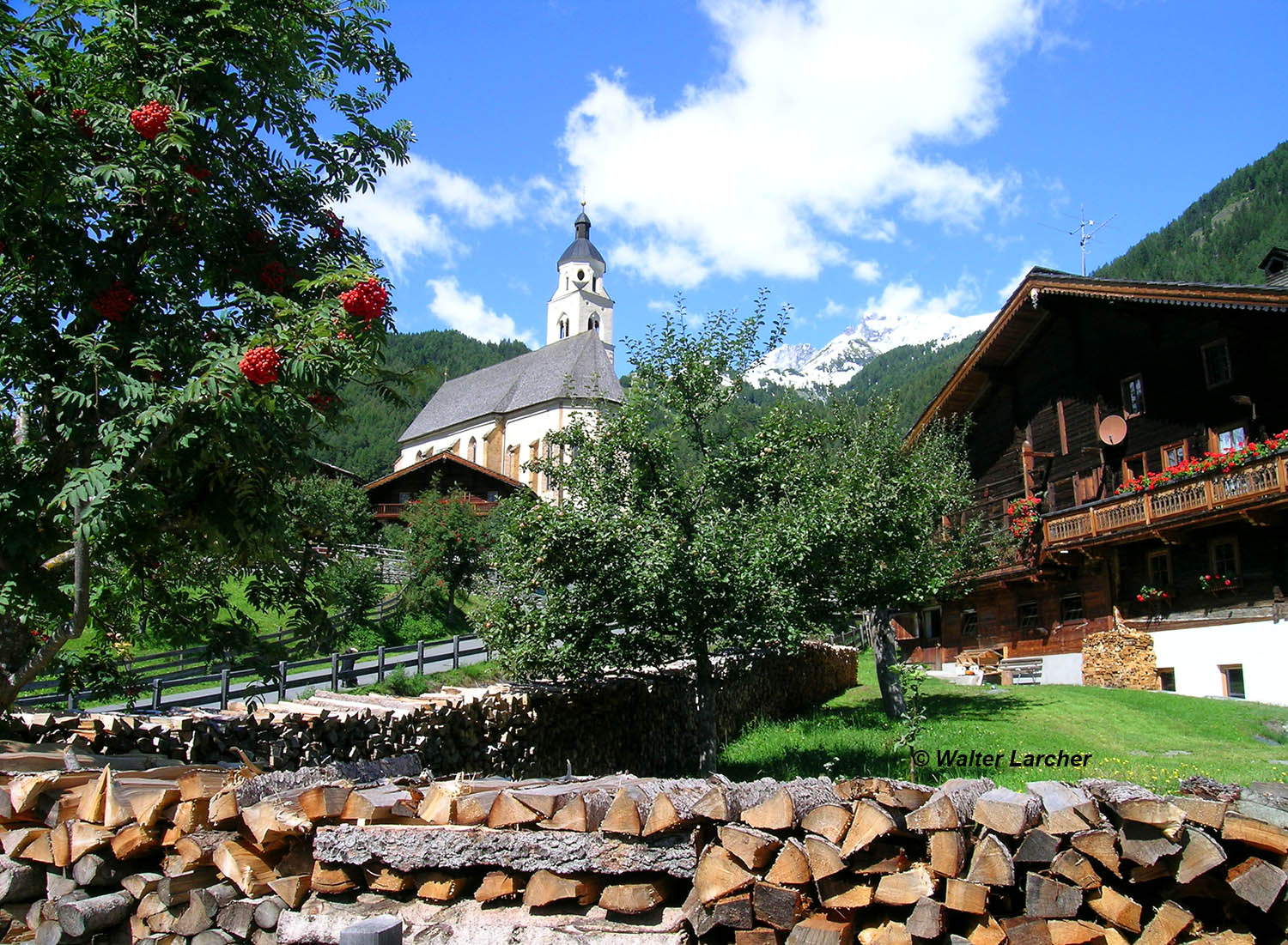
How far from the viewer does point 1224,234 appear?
103 meters

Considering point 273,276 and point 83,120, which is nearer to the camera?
point 83,120

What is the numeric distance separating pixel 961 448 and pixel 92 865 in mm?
29719

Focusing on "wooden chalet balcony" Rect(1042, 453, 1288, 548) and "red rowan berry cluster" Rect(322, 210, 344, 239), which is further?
"wooden chalet balcony" Rect(1042, 453, 1288, 548)

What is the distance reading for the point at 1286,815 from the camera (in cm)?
395

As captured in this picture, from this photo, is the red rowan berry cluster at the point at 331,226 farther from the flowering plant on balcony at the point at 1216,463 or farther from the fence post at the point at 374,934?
the flowering plant on balcony at the point at 1216,463

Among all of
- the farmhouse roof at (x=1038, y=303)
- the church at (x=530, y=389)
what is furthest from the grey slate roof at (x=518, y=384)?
the farmhouse roof at (x=1038, y=303)

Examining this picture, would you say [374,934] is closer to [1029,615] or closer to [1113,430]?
[1113,430]

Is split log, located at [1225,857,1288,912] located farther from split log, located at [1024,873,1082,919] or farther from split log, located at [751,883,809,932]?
split log, located at [751,883,809,932]

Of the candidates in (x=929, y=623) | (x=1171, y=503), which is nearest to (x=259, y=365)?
(x=1171, y=503)

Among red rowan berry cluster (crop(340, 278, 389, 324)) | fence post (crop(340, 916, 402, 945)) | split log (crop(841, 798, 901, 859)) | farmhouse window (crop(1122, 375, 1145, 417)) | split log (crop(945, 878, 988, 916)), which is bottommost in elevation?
split log (crop(945, 878, 988, 916))

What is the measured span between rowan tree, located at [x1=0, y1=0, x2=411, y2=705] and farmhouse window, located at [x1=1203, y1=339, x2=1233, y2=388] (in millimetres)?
22297

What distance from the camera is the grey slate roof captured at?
76.7 metres

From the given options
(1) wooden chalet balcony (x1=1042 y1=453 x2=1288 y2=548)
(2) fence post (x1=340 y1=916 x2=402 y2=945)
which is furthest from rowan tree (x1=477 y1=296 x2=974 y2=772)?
(1) wooden chalet balcony (x1=1042 y1=453 x2=1288 y2=548)

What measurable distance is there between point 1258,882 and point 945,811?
49.5 inches
